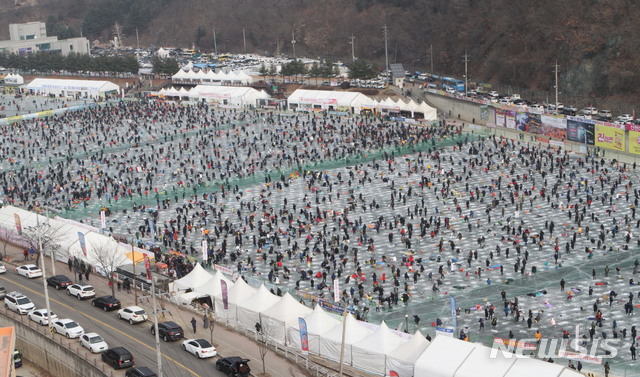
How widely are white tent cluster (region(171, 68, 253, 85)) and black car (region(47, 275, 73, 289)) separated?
6377cm

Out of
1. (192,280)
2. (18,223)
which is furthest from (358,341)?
(18,223)

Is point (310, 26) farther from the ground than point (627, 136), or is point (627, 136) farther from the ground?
point (310, 26)

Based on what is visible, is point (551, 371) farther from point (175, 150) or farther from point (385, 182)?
point (175, 150)

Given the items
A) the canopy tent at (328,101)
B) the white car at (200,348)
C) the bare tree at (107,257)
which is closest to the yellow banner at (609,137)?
the canopy tent at (328,101)

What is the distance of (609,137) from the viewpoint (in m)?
57.2

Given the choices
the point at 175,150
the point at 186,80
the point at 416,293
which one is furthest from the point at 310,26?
the point at 416,293

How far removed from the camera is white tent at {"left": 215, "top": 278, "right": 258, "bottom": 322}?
3276 cm

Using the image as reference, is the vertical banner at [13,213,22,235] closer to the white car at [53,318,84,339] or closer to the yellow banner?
the white car at [53,318,84,339]

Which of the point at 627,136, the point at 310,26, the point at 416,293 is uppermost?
the point at 310,26

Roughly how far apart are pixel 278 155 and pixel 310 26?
6908cm

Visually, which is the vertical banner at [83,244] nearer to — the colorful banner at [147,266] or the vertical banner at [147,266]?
the colorful banner at [147,266]

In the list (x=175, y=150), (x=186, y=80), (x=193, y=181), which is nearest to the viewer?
(x=193, y=181)

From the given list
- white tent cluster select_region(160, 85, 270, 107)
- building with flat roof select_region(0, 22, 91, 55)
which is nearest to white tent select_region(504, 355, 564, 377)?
white tent cluster select_region(160, 85, 270, 107)

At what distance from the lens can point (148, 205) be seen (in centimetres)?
5344
